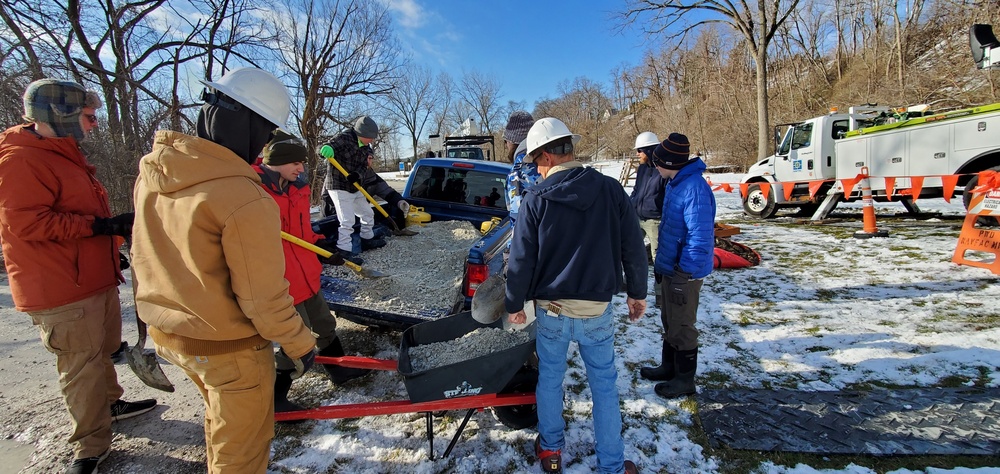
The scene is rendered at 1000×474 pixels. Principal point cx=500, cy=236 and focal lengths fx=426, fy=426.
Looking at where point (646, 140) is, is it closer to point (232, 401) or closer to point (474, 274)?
point (474, 274)

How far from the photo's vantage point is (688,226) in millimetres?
2826

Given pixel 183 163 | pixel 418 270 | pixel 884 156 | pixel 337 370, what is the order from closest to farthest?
1. pixel 183 163
2. pixel 337 370
3. pixel 418 270
4. pixel 884 156

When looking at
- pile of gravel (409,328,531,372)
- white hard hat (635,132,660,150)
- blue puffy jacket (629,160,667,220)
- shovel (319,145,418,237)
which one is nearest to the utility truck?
white hard hat (635,132,660,150)

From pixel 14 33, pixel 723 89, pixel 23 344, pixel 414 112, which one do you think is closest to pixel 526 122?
pixel 23 344

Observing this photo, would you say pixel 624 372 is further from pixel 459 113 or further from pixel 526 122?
pixel 459 113

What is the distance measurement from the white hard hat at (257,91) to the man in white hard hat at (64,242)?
133 cm

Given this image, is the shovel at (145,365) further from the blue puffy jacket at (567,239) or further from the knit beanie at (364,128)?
the knit beanie at (364,128)

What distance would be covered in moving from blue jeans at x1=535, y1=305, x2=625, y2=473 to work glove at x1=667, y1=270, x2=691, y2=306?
0.96 m

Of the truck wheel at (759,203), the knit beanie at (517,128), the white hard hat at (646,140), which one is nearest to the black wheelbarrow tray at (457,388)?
the knit beanie at (517,128)

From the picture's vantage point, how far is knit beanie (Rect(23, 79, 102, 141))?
2205 mm

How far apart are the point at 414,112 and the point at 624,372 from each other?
42953 mm

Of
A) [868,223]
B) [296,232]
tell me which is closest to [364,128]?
[296,232]

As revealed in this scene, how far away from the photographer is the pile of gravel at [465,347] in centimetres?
254

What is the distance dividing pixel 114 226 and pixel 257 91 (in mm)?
1471
